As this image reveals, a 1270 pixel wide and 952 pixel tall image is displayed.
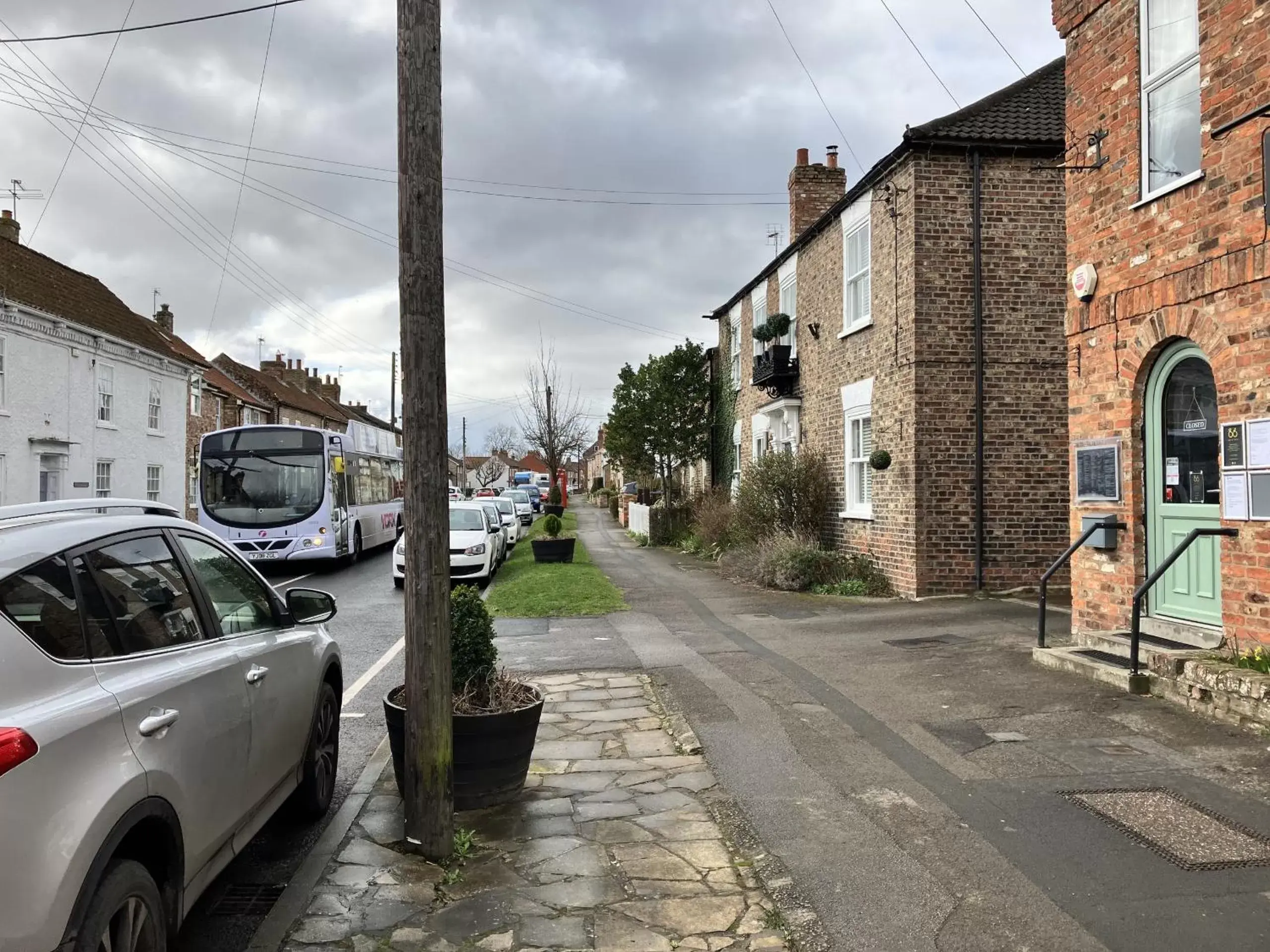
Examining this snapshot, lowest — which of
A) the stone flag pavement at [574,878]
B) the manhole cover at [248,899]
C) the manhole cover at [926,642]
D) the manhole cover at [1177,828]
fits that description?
the manhole cover at [248,899]

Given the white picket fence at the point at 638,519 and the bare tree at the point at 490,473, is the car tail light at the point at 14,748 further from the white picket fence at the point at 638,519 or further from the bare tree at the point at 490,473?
the bare tree at the point at 490,473

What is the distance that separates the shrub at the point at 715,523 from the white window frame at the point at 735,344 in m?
3.30

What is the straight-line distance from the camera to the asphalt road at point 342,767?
3.68 metres

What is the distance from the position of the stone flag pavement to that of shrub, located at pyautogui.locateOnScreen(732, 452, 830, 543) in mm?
10533

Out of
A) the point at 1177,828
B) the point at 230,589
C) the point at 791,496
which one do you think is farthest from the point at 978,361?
the point at 230,589

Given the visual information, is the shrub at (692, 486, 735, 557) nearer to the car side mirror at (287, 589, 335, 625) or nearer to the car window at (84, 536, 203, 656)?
the car side mirror at (287, 589, 335, 625)

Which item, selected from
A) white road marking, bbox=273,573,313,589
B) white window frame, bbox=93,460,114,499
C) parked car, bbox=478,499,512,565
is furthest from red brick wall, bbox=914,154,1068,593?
white window frame, bbox=93,460,114,499

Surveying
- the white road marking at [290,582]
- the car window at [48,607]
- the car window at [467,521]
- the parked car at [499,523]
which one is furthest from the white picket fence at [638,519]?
the car window at [48,607]

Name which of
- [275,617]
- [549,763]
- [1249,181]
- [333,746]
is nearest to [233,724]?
[275,617]

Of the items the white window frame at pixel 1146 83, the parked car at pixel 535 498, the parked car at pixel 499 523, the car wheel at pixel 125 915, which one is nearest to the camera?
the car wheel at pixel 125 915

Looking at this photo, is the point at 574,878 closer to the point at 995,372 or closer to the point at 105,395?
the point at 995,372

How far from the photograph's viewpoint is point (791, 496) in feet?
52.1

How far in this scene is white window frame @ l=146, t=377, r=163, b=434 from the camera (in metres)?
29.1

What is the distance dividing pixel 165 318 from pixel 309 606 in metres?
42.8
